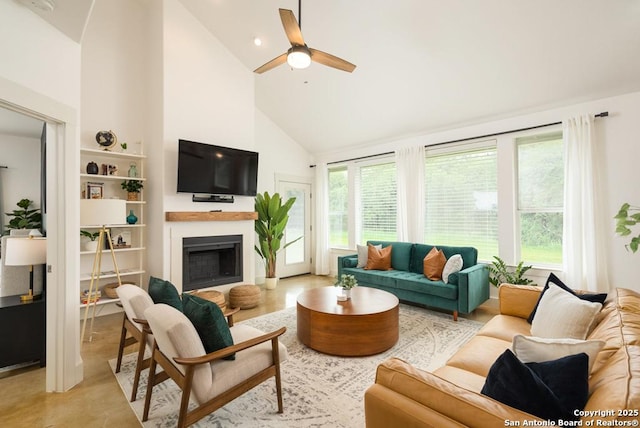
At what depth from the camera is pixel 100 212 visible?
2.91 metres

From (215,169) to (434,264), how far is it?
3.47m

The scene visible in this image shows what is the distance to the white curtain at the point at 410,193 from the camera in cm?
494

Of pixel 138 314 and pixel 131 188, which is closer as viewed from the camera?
pixel 138 314

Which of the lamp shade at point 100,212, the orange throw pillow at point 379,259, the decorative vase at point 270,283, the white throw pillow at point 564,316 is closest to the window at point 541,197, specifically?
the orange throw pillow at point 379,259

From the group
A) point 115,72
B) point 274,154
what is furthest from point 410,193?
point 115,72

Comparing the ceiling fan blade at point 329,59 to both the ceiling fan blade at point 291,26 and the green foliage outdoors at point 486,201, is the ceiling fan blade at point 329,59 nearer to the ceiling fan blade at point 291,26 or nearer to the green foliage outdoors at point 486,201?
the ceiling fan blade at point 291,26

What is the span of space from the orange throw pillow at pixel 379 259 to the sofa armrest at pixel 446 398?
3.61m

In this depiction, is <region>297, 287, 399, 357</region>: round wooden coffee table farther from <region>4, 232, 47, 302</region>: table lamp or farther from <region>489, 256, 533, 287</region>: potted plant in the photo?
<region>4, 232, 47, 302</region>: table lamp

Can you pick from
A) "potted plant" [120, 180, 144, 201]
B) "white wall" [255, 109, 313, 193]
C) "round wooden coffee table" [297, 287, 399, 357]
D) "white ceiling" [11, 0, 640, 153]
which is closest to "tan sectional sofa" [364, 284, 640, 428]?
"round wooden coffee table" [297, 287, 399, 357]

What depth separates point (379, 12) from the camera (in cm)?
333

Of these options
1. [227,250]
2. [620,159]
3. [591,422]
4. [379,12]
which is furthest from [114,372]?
[620,159]

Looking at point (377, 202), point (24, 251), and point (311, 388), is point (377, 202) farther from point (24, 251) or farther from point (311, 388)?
point (24, 251)

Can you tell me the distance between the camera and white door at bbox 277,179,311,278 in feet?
20.4

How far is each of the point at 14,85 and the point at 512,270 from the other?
18.1ft
